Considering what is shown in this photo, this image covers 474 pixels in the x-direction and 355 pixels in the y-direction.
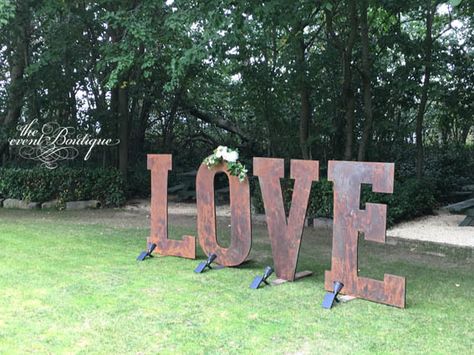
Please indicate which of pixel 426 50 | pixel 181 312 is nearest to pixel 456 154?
pixel 426 50

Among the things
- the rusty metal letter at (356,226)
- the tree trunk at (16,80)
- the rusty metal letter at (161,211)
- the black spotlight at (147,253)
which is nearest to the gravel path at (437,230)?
the rusty metal letter at (356,226)

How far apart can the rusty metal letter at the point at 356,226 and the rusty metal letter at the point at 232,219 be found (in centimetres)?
91

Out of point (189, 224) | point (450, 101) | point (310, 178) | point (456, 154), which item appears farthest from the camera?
point (456, 154)

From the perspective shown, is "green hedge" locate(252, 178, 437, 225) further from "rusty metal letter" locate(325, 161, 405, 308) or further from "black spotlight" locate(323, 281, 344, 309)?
"black spotlight" locate(323, 281, 344, 309)

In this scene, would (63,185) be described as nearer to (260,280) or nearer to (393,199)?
(393,199)

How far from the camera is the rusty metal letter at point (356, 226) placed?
3.74 metres

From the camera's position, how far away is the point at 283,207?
4438mm

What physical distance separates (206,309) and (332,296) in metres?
0.93

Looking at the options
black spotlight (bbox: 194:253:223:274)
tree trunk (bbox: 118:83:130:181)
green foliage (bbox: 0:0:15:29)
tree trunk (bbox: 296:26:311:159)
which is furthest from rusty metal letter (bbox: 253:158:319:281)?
tree trunk (bbox: 118:83:130:181)

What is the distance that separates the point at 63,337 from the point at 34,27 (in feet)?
31.2

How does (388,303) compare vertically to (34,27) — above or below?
below

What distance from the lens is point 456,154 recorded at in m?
→ 11.3

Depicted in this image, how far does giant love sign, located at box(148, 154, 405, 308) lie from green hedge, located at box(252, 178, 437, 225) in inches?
122

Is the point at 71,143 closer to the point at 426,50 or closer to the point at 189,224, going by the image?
the point at 189,224
